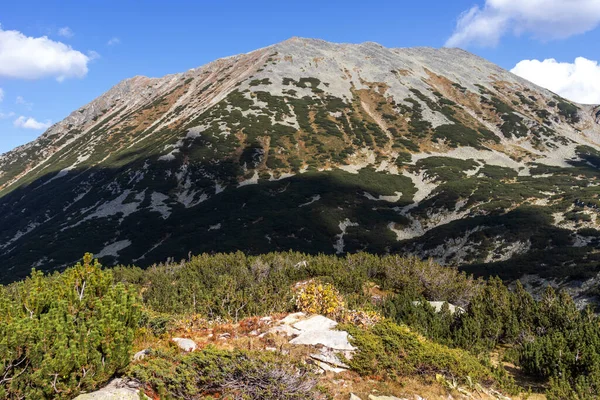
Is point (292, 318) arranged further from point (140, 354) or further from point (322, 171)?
point (322, 171)

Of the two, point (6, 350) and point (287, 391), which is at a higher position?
point (6, 350)

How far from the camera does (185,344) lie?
8312mm

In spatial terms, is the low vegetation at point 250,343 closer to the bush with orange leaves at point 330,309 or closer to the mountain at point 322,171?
the bush with orange leaves at point 330,309

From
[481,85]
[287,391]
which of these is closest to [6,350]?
[287,391]

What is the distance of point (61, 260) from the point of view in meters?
48.8

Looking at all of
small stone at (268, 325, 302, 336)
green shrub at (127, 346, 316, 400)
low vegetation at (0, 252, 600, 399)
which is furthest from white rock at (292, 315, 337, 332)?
green shrub at (127, 346, 316, 400)

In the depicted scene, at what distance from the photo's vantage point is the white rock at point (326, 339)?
864 centimetres

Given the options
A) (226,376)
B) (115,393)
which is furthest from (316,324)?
(115,393)

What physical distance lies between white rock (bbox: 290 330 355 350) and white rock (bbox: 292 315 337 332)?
293mm

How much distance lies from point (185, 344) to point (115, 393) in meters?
2.50

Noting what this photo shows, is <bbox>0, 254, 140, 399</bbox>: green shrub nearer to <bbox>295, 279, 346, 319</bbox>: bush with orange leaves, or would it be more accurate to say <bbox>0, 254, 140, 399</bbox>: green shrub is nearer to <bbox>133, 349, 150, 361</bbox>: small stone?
<bbox>133, 349, 150, 361</bbox>: small stone

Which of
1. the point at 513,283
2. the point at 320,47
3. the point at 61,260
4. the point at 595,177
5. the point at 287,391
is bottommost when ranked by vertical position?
the point at 61,260

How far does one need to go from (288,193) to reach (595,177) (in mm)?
56573

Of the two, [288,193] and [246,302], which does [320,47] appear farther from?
[246,302]
